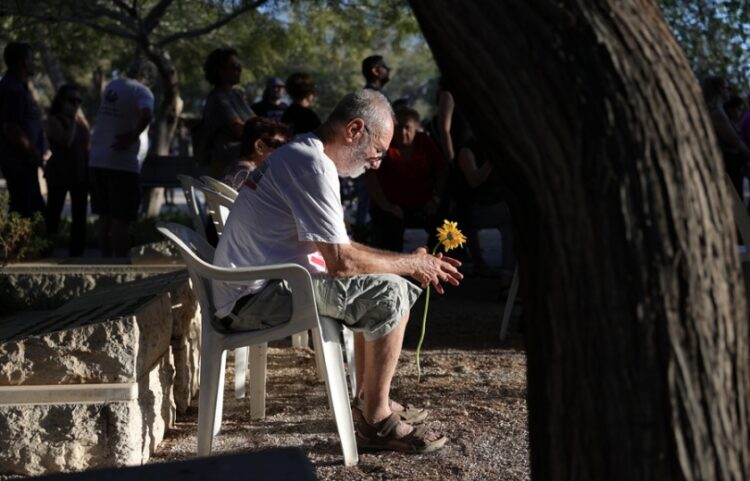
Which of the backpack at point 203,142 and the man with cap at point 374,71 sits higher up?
the man with cap at point 374,71

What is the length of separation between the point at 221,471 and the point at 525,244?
2.69 feet

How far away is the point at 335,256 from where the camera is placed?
4.57 metres

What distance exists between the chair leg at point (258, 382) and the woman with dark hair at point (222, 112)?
3.02 m

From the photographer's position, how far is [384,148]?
4.95 m

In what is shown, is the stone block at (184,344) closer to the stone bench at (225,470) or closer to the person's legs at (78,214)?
the stone bench at (225,470)

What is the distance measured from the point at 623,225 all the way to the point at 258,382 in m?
3.16

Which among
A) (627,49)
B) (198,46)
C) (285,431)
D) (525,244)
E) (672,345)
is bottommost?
(285,431)

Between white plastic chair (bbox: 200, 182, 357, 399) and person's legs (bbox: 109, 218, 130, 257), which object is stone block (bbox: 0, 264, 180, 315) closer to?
white plastic chair (bbox: 200, 182, 357, 399)

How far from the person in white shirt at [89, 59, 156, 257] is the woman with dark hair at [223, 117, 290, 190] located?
2.77 meters

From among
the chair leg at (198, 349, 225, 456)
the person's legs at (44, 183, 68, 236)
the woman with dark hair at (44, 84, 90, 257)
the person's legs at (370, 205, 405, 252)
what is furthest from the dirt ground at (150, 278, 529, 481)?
→ the person's legs at (44, 183, 68, 236)

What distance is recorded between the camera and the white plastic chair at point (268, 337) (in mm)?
4496

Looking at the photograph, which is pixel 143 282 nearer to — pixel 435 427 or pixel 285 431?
pixel 285 431

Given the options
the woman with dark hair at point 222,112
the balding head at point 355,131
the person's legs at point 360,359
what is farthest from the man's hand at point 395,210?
the balding head at point 355,131

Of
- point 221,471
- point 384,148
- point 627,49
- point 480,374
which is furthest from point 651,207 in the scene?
point 480,374
